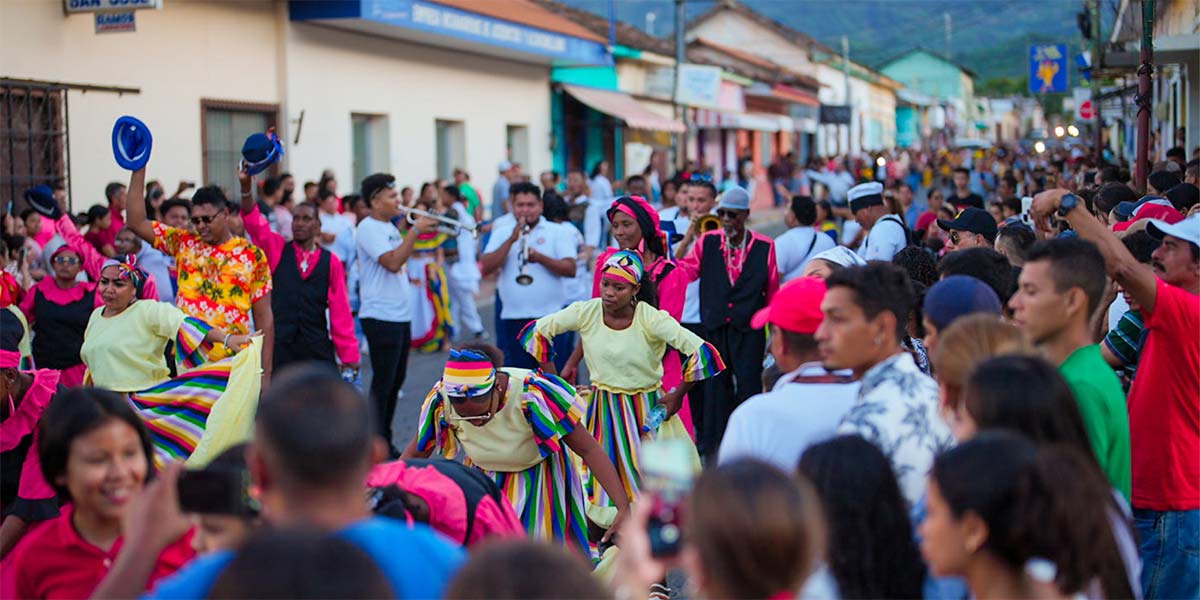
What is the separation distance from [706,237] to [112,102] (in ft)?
28.1

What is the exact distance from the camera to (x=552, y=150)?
1136 inches

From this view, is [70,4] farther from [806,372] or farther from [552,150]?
[552,150]

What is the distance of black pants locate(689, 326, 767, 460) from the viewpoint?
29.9ft

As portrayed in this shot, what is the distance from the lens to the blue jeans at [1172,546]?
4.58 metres

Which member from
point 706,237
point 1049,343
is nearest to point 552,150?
point 706,237

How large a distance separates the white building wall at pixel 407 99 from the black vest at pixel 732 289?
35.6 feet

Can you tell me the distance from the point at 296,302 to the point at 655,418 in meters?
2.92

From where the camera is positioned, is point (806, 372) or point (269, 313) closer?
point (806, 372)

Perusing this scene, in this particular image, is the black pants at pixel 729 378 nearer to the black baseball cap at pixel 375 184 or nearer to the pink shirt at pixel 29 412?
the black baseball cap at pixel 375 184

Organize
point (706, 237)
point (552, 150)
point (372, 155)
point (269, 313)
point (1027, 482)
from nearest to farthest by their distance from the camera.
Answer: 1. point (1027, 482)
2. point (269, 313)
3. point (706, 237)
4. point (372, 155)
5. point (552, 150)

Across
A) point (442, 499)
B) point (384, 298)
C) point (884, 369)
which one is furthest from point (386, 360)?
point (884, 369)

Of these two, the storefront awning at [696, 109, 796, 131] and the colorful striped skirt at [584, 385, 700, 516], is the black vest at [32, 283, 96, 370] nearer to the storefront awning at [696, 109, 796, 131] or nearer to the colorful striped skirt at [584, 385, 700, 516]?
the colorful striped skirt at [584, 385, 700, 516]

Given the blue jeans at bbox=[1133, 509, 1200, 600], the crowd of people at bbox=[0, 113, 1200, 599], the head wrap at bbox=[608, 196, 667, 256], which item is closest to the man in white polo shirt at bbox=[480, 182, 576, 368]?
the crowd of people at bbox=[0, 113, 1200, 599]

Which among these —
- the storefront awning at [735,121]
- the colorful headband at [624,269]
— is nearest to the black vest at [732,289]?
the colorful headband at [624,269]
